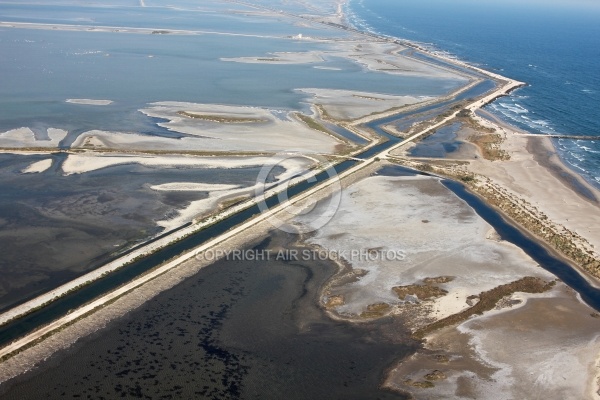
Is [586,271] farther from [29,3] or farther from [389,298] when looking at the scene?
[29,3]

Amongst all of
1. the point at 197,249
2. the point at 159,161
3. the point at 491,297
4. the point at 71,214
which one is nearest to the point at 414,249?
the point at 491,297

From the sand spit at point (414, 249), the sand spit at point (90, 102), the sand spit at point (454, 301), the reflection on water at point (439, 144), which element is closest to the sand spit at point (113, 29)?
the sand spit at point (90, 102)

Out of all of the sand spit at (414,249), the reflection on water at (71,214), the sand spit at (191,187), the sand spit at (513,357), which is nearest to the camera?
the sand spit at (513,357)

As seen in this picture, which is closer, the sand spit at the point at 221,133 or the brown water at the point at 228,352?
the brown water at the point at 228,352

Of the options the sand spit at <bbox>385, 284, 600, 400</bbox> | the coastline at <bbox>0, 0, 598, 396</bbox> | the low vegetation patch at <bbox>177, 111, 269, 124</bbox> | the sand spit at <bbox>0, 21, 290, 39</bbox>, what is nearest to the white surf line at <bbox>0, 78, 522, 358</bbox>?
the coastline at <bbox>0, 0, 598, 396</bbox>

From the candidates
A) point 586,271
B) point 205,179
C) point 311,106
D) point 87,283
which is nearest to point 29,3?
point 311,106

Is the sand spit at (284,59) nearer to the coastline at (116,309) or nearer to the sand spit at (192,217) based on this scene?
the sand spit at (192,217)

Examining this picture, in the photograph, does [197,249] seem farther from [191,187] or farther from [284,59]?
[284,59]
